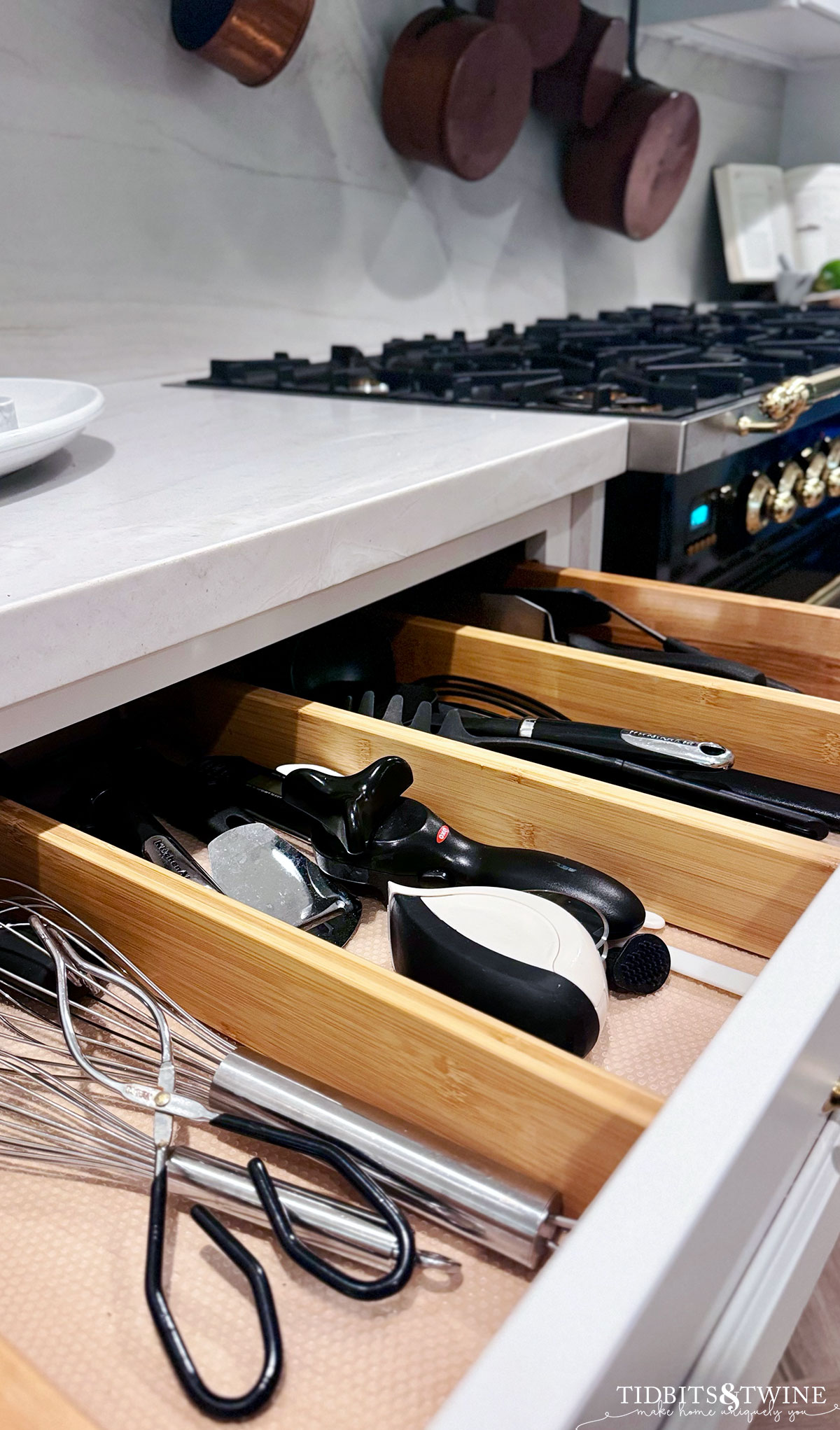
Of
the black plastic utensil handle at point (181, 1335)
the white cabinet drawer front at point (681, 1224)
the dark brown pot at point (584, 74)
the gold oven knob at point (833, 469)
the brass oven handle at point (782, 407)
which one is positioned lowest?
the gold oven knob at point (833, 469)

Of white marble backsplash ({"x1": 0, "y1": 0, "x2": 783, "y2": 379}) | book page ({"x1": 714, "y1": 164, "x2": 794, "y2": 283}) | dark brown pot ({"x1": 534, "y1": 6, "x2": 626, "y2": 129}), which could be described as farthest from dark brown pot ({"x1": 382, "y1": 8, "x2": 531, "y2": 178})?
book page ({"x1": 714, "y1": 164, "x2": 794, "y2": 283})

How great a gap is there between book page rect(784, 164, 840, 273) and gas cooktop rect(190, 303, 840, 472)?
0.80 meters

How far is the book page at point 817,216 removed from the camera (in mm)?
2016

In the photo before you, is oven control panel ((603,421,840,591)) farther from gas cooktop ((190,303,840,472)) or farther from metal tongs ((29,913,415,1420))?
metal tongs ((29,913,415,1420))

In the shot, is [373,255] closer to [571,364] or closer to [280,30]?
[280,30]

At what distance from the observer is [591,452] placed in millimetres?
747

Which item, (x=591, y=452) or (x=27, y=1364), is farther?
(x=591, y=452)

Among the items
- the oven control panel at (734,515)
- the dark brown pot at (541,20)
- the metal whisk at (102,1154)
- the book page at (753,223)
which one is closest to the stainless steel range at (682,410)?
the oven control panel at (734,515)

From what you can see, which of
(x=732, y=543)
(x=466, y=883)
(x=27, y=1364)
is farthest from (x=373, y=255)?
(x=27, y=1364)

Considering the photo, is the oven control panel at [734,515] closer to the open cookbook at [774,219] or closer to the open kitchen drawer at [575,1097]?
the open kitchen drawer at [575,1097]

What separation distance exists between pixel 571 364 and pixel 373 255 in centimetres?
46

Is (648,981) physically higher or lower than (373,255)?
lower

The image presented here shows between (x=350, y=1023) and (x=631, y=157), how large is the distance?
1597 millimetres

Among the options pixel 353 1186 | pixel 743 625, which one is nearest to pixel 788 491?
pixel 743 625
